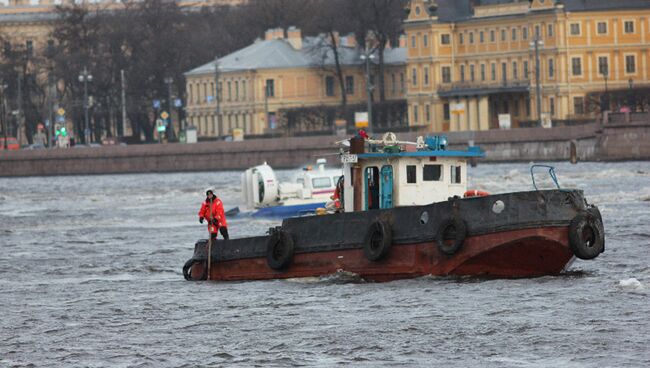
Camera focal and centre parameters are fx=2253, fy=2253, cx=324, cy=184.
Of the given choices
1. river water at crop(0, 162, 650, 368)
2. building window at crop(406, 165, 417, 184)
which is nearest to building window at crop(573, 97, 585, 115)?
river water at crop(0, 162, 650, 368)

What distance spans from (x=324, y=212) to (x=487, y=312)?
7.44 metres

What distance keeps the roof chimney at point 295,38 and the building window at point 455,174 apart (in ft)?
417

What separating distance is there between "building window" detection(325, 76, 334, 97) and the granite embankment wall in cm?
3118

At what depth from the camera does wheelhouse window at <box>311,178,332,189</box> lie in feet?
229

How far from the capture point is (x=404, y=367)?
32.4 metres

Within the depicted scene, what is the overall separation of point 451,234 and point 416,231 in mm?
745

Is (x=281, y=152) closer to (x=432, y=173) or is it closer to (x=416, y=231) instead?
(x=432, y=173)

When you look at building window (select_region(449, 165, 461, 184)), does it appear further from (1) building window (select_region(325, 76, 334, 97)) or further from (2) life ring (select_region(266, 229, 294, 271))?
(1) building window (select_region(325, 76, 334, 97))

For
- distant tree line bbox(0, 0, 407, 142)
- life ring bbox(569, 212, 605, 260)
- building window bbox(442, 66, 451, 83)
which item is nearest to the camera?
life ring bbox(569, 212, 605, 260)

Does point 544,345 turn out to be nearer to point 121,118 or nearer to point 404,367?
point 404,367

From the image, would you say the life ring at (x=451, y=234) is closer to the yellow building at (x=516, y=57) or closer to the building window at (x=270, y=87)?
the yellow building at (x=516, y=57)

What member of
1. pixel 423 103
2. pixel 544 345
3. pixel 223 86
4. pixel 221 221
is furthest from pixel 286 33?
pixel 544 345

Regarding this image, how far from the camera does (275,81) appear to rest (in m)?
167

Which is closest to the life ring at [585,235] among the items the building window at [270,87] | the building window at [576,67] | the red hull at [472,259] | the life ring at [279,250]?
the red hull at [472,259]
